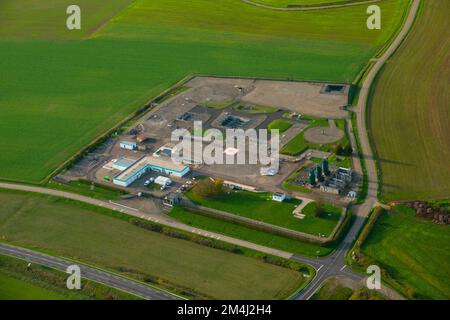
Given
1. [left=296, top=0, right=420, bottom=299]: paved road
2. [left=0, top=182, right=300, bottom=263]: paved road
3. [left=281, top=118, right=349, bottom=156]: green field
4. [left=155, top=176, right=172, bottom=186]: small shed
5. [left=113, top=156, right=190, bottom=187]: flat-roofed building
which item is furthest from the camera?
[left=281, top=118, right=349, bottom=156]: green field

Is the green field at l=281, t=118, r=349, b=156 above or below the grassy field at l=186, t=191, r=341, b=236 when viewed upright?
above

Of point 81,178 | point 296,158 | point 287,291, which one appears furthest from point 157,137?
point 287,291

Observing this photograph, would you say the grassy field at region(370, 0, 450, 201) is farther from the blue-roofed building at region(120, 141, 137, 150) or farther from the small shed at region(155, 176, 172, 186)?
the blue-roofed building at region(120, 141, 137, 150)


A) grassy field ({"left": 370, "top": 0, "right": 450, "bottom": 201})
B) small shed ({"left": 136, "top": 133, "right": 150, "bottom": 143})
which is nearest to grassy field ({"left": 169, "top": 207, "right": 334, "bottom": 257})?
grassy field ({"left": 370, "top": 0, "right": 450, "bottom": 201})

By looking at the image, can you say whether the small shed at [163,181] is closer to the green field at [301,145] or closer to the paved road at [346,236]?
the paved road at [346,236]

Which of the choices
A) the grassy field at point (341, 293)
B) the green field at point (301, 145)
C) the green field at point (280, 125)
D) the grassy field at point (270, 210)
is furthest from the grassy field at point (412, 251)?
the green field at point (280, 125)

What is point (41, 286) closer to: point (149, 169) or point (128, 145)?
point (149, 169)
